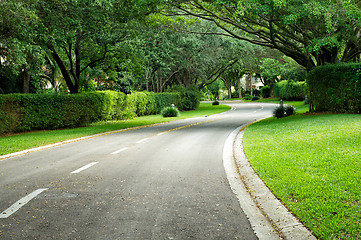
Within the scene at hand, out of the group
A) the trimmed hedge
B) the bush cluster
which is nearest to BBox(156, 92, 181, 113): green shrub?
the bush cluster

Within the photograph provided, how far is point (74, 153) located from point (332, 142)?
780 centimetres

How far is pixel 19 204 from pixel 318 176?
5.13 meters

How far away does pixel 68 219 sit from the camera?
4.55 m

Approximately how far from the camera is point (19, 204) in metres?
5.23

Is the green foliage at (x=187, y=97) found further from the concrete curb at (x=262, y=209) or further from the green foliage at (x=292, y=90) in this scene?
the concrete curb at (x=262, y=209)

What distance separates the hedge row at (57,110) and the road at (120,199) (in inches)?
341

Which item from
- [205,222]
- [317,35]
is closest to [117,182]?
[205,222]

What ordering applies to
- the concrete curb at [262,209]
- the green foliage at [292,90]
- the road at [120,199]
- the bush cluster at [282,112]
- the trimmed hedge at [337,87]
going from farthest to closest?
the green foliage at [292,90], the bush cluster at [282,112], the trimmed hedge at [337,87], the road at [120,199], the concrete curb at [262,209]

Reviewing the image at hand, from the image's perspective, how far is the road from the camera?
4.15 m

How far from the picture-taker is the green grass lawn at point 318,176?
409 cm

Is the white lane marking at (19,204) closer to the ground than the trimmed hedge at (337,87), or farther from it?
closer to the ground

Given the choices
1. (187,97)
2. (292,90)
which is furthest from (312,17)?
(292,90)

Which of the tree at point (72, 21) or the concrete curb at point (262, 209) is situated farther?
the tree at point (72, 21)

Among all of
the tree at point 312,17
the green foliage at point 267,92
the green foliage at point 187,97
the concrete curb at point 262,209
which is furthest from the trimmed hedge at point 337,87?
the green foliage at point 267,92
